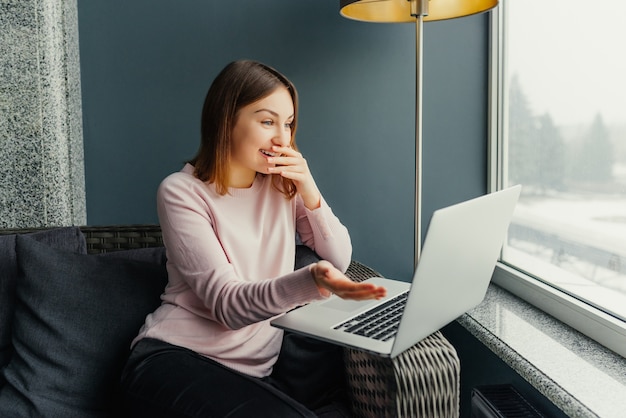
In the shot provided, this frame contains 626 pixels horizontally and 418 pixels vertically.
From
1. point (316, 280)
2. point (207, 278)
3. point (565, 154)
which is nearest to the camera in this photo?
point (316, 280)

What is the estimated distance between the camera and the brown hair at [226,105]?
1.53 metres

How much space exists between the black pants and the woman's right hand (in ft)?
0.80

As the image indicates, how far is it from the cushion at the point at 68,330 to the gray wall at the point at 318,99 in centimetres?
75

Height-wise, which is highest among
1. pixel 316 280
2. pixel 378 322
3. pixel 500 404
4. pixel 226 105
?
pixel 226 105

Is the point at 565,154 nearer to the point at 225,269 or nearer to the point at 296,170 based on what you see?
the point at 296,170

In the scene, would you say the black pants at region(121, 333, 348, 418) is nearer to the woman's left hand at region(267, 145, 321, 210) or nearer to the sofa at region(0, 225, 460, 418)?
the sofa at region(0, 225, 460, 418)

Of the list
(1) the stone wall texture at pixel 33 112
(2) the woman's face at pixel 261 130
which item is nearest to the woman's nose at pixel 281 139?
(2) the woman's face at pixel 261 130

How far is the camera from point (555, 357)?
1545 millimetres

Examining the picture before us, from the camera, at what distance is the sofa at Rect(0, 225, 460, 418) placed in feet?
4.69

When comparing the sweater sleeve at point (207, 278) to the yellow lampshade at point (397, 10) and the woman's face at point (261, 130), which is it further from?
the yellow lampshade at point (397, 10)

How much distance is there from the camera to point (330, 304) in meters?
1.43

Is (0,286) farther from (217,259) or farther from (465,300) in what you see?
(465,300)

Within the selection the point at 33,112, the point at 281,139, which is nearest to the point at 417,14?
the point at 281,139

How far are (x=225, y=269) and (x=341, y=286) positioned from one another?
1.23 feet
